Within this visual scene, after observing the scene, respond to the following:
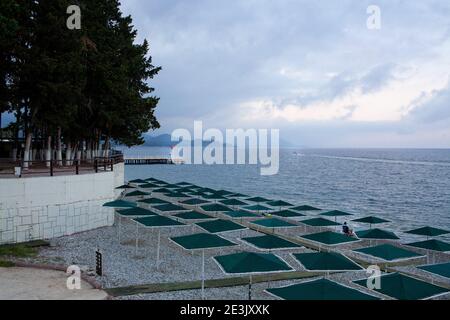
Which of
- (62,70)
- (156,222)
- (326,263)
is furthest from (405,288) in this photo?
(62,70)

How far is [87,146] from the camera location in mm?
46500

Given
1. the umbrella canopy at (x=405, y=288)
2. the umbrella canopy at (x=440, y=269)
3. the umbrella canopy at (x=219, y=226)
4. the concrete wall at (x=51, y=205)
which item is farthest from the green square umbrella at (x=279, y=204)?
the umbrella canopy at (x=405, y=288)

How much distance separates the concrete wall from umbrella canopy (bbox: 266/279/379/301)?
1386cm

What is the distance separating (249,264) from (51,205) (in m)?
12.2

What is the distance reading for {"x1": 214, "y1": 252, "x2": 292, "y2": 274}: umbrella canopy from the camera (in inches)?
496

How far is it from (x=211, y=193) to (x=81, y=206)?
19.3 metres

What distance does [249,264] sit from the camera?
12.8 meters

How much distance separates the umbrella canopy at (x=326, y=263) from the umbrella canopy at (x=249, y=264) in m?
A: 1.12

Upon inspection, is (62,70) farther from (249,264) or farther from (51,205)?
(249,264)

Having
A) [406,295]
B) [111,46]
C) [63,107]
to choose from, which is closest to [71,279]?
[406,295]
